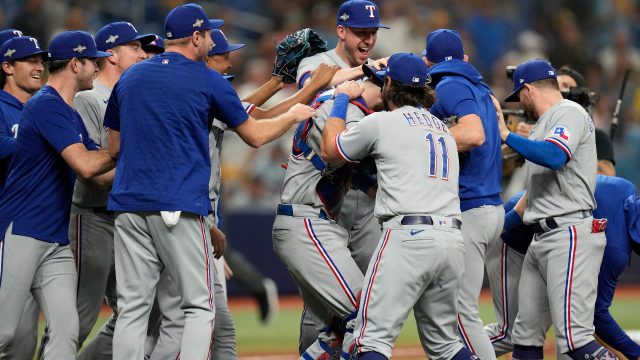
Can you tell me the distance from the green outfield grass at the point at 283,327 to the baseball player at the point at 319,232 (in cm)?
271

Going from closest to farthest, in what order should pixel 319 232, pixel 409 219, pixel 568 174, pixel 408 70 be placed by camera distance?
pixel 409 219 < pixel 408 70 < pixel 319 232 < pixel 568 174

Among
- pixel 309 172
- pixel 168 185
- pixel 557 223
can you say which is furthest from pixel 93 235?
pixel 557 223

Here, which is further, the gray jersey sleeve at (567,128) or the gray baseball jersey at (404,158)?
the gray jersey sleeve at (567,128)

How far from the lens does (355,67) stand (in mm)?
6945

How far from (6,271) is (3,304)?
7.8 inches

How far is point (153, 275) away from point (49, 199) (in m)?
0.87

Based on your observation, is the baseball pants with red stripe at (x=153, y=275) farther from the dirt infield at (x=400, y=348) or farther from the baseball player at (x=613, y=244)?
the dirt infield at (x=400, y=348)

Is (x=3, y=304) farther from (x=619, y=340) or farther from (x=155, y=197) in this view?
(x=619, y=340)

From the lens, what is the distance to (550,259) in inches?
258

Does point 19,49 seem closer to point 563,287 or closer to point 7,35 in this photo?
point 7,35

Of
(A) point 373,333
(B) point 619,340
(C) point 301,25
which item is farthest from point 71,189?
(C) point 301,25

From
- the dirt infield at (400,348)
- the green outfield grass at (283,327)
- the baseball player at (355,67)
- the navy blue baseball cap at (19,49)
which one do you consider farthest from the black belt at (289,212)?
the green outfield grass at (283,327)

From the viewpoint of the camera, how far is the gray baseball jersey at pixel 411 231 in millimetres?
5664

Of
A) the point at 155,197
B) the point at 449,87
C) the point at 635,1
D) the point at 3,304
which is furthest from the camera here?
the point at 635,1
